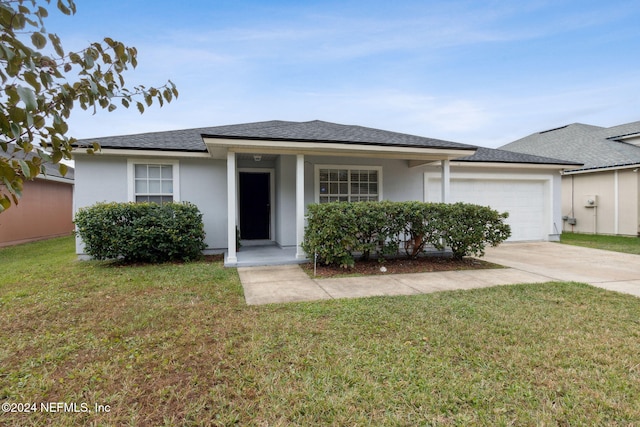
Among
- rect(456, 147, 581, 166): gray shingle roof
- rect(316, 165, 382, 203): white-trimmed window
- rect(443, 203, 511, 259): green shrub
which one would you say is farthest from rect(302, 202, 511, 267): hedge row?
rect(456, 147, 581, 166): gray shingle roof

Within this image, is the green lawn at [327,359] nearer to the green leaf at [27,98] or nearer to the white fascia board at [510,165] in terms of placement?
the green leaf at [27,98]

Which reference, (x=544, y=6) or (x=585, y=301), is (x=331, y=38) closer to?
(x=544, y=6)

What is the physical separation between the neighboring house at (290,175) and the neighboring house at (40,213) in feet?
16.5

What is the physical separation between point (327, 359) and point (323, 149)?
528 cm

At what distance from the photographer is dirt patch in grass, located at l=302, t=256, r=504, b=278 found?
6484 mm

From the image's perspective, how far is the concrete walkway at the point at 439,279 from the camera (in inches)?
196

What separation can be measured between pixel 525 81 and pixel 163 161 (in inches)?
582

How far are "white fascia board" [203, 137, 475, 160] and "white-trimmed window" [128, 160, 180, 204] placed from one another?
1.39 m

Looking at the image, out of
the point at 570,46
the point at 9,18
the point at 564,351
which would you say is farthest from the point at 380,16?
the point at 9,18

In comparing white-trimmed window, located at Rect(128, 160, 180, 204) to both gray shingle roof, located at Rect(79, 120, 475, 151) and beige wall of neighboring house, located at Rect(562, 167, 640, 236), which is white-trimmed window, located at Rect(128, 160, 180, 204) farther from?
beige wall of neighboring house, located at Rect(562, 167, 640, 236)

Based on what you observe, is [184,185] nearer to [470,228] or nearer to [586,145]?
[470,228]

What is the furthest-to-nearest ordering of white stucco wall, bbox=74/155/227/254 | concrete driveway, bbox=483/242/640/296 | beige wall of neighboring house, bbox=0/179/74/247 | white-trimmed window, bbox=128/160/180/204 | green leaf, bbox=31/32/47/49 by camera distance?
beige wall of neighboring house, bbox=0/179/74/247 < white-trimmed window, bbox=128/160/180/204 < white stucco wall, bbox=74/155/227/254 < concrete driveway, bbox=483/242/640/296 < green leaf, bbox=31/32/47/49

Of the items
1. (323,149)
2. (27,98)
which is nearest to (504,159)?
(323,149)

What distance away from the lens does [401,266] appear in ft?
22.9
